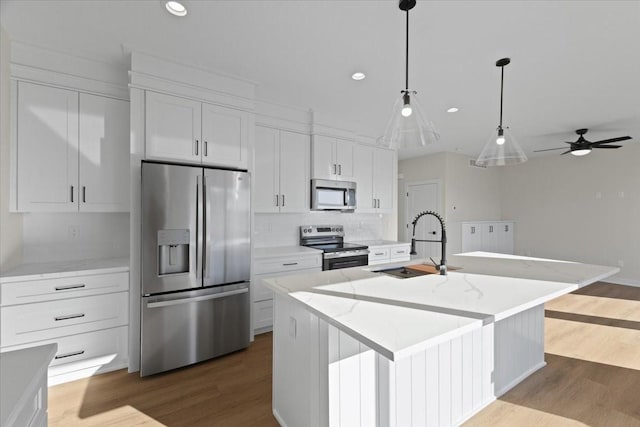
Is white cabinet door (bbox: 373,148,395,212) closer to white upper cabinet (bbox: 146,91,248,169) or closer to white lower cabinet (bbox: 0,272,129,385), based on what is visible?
white upper cabinet (bbox: 146,91,248,169)

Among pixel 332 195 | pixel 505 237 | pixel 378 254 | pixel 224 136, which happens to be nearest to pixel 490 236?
pixel 505 237

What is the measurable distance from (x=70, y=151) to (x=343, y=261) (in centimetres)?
295

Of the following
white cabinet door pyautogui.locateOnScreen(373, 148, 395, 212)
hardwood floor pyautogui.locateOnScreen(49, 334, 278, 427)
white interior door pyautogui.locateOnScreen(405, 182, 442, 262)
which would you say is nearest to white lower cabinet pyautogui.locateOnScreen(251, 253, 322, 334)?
hardwood floor pyautogui.locateOnScreen(49, 334, 278, 427)

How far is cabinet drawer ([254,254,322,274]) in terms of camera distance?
309cm

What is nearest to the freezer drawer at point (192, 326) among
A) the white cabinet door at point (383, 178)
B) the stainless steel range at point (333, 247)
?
the stainless steel range at point (333, 247)

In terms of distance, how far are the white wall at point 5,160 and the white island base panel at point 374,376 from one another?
2227 millimetres

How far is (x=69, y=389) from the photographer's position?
7.07 feet

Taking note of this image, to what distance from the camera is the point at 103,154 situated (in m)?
2.59

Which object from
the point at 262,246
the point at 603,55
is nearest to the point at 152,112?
the point at 262,246

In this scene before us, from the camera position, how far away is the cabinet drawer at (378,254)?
394 centimetres

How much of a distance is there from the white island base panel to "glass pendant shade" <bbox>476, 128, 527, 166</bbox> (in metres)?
1.26

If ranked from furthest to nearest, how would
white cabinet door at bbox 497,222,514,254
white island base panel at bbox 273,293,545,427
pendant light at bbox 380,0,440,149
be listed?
1. white cabinet door at bbox 497,222,514,254
2. pendant light at bbox 380,0,440,149
3. white island base panel at bbox 273,293,545,427

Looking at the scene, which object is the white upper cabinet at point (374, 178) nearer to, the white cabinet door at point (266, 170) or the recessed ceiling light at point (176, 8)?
the white cabinet door at point (266, 170)

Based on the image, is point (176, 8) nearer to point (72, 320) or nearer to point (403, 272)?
point (403, 272)
